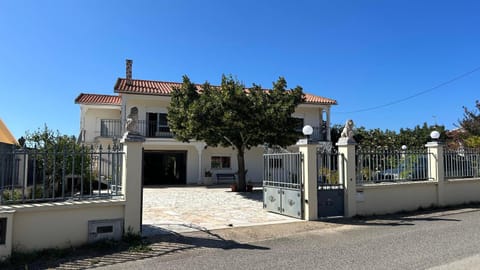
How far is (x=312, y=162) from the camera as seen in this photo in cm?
992

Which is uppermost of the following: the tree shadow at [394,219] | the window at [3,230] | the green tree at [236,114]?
the green tree at [236,114]

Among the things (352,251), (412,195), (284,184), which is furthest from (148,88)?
(352,251)

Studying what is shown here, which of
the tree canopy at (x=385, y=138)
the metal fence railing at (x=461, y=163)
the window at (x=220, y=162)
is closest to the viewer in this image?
the metal fence railing at (x=461, y=163)

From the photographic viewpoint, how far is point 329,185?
10.2 metres

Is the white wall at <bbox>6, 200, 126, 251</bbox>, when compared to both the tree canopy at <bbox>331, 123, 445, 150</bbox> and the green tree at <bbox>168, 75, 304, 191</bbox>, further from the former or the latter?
the tree canopy at <bbox>331, 123, 445, 150</bbox>

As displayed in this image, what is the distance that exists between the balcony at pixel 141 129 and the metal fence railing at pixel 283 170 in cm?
1304

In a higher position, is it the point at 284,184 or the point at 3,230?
the point at 284,184

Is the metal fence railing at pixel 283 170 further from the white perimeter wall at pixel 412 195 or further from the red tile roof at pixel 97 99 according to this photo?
the red tile roof at pixel 97 99

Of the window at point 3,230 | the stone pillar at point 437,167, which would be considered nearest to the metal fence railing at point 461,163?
the stone pillar at point 437,167

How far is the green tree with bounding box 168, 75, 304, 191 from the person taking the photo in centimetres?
1515

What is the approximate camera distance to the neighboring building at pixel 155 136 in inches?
899

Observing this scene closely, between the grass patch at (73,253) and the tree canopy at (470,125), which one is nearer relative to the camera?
the grass patch at (73,253)

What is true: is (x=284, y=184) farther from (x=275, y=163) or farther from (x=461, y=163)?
(x=461, y=163)

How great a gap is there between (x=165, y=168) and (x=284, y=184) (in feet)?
47.2
